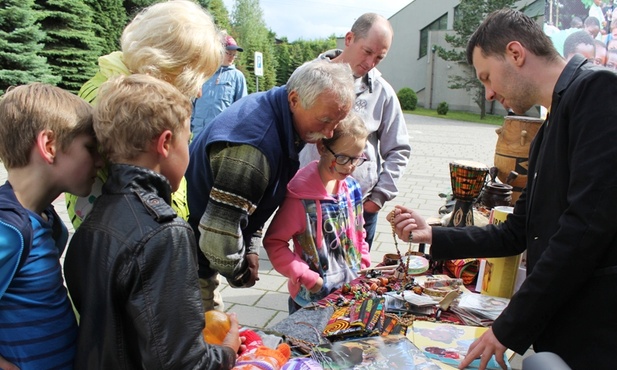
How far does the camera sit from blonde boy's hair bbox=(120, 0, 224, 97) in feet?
5.30

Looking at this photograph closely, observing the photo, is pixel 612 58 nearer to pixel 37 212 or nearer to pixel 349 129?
pixel 349 129

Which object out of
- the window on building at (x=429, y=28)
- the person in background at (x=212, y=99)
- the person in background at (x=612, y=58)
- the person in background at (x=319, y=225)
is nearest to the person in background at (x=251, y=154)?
the person in background at (x=319, y=225)

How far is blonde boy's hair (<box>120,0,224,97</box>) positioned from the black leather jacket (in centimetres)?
55

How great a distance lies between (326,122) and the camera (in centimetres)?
188

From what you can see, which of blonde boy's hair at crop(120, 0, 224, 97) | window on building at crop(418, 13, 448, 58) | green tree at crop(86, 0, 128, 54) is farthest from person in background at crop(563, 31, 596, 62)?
window on building at crop(418, 13, 448, 58)

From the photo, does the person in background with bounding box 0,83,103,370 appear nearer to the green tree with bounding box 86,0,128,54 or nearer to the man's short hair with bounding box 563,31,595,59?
the man's short hair with bounding box 563,31,595,59

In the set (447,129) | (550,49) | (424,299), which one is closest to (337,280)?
(424,299)

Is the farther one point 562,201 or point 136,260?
point 562,201

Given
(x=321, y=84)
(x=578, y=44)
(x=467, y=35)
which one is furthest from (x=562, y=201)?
(x=467, y=35)

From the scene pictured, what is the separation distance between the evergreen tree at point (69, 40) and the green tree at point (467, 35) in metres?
20.0

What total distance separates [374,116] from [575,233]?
2.00 m

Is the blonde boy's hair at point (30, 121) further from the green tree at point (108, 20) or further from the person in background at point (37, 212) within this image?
the green tree at point (108, 20)

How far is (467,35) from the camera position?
27172 millimetres

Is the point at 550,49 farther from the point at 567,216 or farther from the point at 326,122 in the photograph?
the point at 326,122
